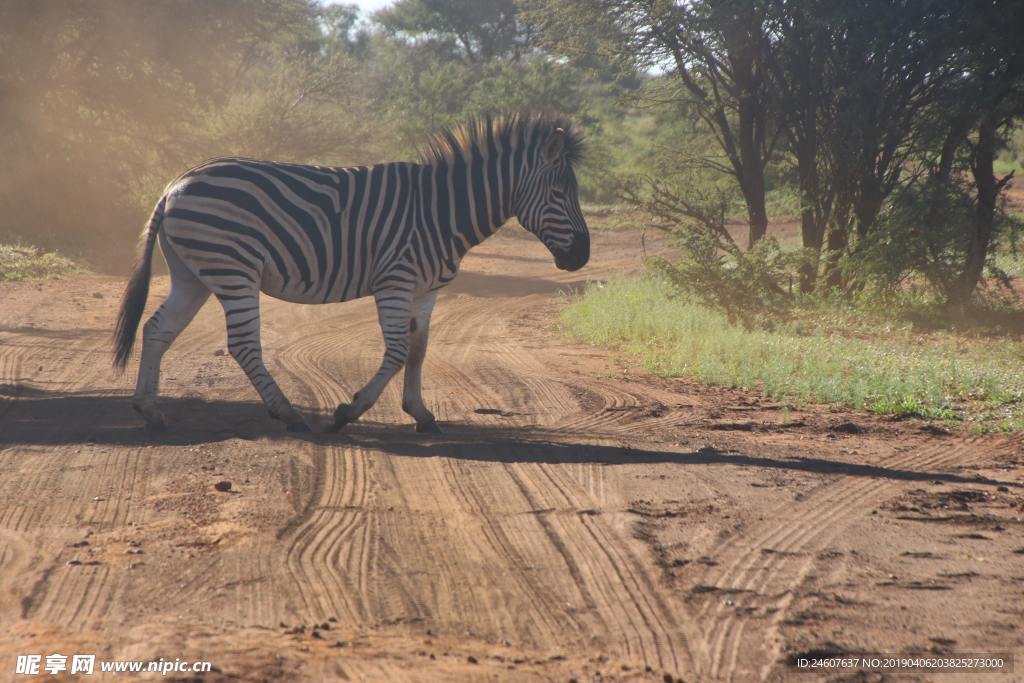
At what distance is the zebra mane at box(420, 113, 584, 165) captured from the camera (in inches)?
290

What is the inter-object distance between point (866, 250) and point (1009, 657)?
11.5m

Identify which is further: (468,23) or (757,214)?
(468,23)

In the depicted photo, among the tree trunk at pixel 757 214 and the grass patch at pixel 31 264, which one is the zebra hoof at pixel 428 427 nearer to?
the tree trunk at pixel 757 214

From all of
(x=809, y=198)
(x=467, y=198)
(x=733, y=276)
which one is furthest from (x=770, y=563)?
(x=809, y=198)

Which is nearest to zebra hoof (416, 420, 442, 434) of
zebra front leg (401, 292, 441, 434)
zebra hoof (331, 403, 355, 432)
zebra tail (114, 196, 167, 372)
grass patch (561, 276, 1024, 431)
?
zebra front leg (401, 292, 441, 434)

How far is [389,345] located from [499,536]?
8.59 ft

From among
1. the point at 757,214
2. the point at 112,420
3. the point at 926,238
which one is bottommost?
the point at 112,420

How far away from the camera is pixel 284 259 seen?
6.85 metres

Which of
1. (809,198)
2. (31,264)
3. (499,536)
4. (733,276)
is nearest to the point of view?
(499,536)

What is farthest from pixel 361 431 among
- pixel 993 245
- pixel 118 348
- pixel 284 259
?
pixel 993 245

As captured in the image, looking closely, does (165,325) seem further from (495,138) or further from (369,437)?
(495,138)

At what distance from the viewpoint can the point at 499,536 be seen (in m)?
4.59

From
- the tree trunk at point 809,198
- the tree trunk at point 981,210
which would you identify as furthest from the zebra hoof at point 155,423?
the tree trunk at point 981,210

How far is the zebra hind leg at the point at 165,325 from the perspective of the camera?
22.0 ft
